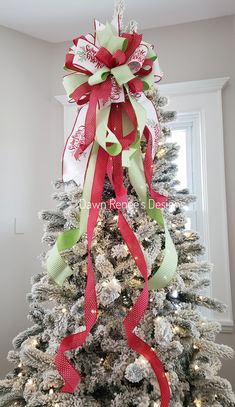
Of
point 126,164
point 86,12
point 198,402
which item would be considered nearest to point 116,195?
point 126,164

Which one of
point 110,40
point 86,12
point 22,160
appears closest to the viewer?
point 110,40

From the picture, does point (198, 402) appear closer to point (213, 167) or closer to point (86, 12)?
point (213, 167)

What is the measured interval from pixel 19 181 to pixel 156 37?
1.20 meters

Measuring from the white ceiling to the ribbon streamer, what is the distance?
99 centimetres

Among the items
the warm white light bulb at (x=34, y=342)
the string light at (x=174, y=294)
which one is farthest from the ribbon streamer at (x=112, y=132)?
the warm white light bulb at (x=34, y=342)

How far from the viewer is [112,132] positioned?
942 mm

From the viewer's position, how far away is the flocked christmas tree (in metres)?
0.87

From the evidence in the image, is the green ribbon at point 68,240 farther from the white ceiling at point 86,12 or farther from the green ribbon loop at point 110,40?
the white ceiling at point 86,12

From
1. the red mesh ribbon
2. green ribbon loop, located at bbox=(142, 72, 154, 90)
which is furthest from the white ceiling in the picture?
the red mesh ribbon

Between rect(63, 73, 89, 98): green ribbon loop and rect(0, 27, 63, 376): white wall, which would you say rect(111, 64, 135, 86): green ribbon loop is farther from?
rect(0, 27, 63, 376): white wall

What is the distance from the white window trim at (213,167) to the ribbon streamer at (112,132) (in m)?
1.01

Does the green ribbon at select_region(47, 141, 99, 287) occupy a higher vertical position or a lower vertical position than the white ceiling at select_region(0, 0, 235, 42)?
lower

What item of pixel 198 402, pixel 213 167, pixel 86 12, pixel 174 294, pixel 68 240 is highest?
pixel 86 12

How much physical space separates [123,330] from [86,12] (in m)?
1.70
